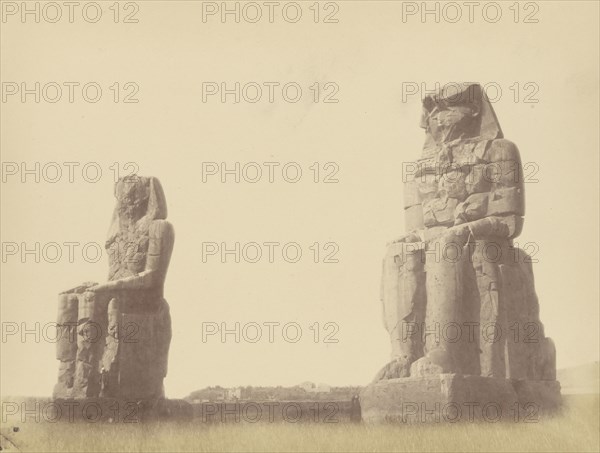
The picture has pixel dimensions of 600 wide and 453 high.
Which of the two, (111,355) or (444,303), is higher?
(444,303)

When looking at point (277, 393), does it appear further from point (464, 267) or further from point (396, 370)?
point (464, 267)

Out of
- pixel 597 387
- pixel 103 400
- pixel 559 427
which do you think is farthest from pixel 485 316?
pixel 103 400

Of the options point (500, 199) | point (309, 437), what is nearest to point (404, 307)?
point (500, 199)

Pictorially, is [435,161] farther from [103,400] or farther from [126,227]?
[103,400]

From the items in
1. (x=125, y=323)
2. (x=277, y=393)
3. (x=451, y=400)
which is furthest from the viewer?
(x=277, y=393)

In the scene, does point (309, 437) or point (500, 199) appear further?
point (500, 199)

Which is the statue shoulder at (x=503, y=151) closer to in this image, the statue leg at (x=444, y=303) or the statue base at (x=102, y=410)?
the statue leg at (x=444, y=303)
